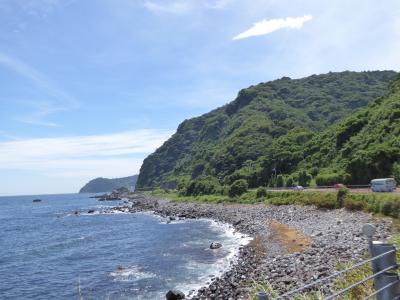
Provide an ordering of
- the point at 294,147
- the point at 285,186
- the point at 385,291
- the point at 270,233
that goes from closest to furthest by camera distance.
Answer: the point at 385,291
the point at 270,233
the point at 285,186
the point at 294,147

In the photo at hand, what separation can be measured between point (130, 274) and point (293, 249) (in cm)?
1537

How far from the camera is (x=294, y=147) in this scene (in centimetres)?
11319

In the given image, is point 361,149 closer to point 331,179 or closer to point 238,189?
point 331,179

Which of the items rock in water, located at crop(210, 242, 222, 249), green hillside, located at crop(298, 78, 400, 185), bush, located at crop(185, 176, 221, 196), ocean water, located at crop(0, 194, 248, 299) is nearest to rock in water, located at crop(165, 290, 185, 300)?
ocean water, located at crop(0, 194, 248, 299)

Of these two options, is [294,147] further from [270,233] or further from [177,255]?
→ [177,255]

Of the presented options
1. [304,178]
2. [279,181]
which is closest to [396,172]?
[304,178]

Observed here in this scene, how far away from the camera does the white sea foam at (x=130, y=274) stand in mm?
35125

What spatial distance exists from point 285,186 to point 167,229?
117 feet

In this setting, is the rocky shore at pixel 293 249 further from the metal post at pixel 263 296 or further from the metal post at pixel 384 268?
the metal post at pixel 263 296

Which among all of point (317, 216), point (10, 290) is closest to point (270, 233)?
point (317, 216)

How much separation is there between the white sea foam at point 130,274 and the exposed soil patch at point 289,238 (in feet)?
43.6

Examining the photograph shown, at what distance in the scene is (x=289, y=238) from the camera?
42.1 metres

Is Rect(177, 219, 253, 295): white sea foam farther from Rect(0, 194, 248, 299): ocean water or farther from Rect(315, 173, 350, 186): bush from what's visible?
Rect(315, 173, 350, 186): bush

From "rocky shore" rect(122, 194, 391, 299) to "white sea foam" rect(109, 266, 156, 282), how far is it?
744 centimetres
